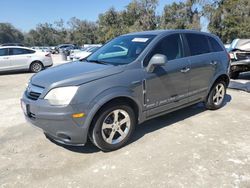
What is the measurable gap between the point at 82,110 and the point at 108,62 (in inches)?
43.5

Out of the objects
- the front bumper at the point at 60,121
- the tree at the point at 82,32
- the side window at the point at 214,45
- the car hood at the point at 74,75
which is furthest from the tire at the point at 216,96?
the tree at the point at 82,32

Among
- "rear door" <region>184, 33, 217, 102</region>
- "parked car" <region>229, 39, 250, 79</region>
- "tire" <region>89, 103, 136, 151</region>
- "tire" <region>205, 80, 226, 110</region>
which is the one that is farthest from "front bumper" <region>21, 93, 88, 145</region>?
"parked car" <region>229, 39, 250, 79</region>

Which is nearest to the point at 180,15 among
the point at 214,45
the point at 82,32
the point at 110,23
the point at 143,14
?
the point at 143,14

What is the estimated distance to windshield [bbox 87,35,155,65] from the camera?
4.03 m

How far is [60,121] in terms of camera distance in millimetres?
3268

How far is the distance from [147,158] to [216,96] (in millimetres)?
2744

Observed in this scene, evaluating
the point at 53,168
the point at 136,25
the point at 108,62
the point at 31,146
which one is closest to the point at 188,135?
the point at 108,62

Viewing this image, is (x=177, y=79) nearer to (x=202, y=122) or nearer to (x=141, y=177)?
(x=202, y=122)

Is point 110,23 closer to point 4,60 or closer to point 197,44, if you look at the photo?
point 4,60

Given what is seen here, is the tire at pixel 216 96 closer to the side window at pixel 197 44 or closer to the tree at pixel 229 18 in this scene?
the side window at pixel 197 44

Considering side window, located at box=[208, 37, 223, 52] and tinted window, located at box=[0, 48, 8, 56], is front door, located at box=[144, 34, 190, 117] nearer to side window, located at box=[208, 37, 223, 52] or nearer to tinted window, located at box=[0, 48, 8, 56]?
side window, located at box=[208, 37, 223, 52]

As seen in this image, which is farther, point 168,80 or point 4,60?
point 4,60

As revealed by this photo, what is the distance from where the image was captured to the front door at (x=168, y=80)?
13.0 feet

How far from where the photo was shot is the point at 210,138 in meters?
4.12
